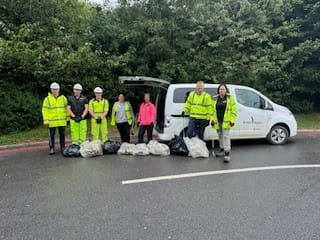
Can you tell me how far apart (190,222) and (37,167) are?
15.6 ft

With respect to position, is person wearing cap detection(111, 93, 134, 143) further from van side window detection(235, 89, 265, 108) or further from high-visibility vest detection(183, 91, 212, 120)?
van side window detection(235, 89, 265, 108)

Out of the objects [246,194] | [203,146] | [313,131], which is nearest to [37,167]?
[203,146]

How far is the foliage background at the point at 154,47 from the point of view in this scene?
45.1ft

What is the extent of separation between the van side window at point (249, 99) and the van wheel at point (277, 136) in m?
0.78

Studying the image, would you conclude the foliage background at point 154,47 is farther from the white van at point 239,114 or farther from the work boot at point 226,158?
the work boot at point 226,158

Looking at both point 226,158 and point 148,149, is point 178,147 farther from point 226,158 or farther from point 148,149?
point 226,158

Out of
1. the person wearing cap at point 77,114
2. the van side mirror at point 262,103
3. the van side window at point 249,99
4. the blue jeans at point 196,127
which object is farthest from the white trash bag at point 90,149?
the van side mirror at point 262,103

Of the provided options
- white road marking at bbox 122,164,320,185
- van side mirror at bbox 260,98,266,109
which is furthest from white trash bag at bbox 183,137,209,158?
van side mirror at bbox 260,98,266,109

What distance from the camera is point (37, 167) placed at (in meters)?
8.87

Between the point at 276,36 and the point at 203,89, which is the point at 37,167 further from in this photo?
the point at 276,36

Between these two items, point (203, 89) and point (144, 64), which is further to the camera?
point (144, 64)

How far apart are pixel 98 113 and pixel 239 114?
3885 mm

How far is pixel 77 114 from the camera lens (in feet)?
34.2

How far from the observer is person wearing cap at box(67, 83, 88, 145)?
Answer: 10.4 meters
